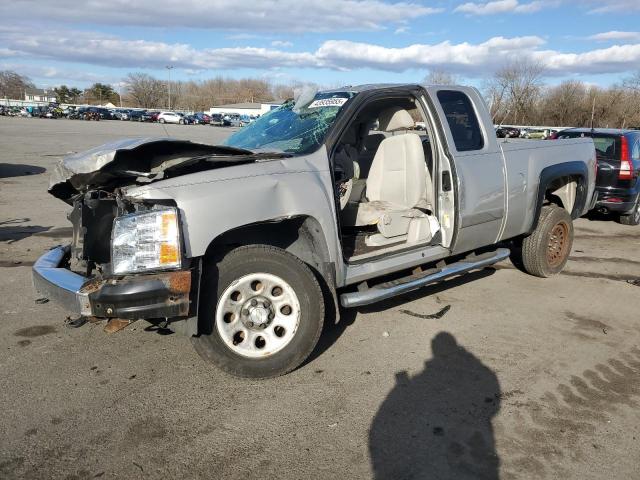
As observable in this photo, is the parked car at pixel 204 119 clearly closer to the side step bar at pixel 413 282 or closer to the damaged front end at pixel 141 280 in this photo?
the side step bar at pixel 413 282

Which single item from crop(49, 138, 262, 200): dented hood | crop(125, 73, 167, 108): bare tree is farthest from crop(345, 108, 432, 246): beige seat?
crop(125, 73, 167, 108): bare tree

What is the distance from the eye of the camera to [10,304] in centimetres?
525

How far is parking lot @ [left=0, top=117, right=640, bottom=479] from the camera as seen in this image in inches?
118

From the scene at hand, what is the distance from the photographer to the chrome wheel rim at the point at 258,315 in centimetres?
370

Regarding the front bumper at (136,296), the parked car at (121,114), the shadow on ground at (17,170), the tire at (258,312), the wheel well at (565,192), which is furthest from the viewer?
the parked car at (121,114)

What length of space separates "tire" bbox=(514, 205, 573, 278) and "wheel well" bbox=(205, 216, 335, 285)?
10.7 ft

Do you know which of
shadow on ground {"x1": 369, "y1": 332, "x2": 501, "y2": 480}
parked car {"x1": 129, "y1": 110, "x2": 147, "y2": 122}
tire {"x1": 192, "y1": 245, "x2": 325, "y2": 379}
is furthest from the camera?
parked car {"x1": 129, "y1": 110, "x2": 147, "y2": 122}

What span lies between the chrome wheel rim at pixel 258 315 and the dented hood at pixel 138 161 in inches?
33.8

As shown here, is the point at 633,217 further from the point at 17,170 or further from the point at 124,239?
the point at 17,170

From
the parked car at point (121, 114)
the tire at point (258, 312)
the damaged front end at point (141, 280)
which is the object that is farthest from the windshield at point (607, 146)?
the parked car at point (121, 114)

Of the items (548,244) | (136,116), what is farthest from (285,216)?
(136,116)

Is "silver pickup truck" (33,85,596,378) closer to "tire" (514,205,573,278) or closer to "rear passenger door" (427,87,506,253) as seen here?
"rear passenger door" (427,87,506,253)

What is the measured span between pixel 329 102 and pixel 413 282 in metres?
1.71

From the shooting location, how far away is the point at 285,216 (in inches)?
149
